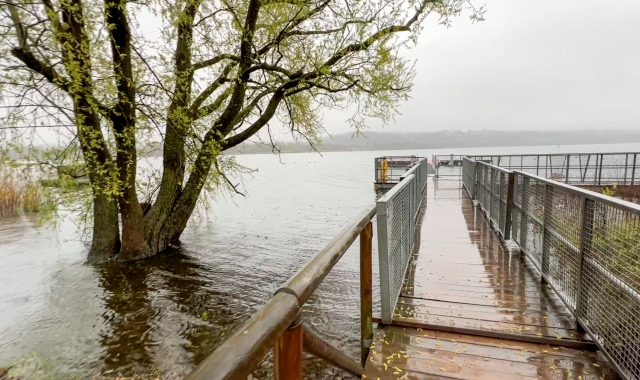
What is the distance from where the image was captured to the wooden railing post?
241 cm

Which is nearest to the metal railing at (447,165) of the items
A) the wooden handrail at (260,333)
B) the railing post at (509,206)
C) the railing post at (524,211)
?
the railing post at (509,206)

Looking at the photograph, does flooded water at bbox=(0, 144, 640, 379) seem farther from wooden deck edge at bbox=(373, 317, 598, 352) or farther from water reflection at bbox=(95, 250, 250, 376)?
wooden deck edge at bbox=(373, 317, 598, 352)

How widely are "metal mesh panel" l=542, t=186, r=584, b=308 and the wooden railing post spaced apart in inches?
72.5

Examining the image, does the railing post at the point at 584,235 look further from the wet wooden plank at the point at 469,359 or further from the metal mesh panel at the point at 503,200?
the metal mesh panel at the point at 503,200

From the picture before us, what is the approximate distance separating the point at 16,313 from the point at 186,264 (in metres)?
3.24

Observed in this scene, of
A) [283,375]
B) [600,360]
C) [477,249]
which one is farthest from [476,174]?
[283,375]

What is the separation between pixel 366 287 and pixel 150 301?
546 centimetres

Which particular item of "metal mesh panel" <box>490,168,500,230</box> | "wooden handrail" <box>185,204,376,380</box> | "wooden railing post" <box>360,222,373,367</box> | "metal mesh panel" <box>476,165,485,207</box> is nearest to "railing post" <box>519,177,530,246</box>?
"metal mesh panel" <box>490,168,500,230</box>

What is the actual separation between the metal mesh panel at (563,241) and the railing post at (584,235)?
7 centimetres

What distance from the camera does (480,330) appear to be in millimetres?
2865

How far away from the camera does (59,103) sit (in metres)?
5.86

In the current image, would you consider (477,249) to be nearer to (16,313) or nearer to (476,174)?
(476,174)

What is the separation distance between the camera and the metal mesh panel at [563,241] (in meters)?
2.94

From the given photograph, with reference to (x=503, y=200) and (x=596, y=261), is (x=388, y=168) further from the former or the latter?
(x=596, y=261)
